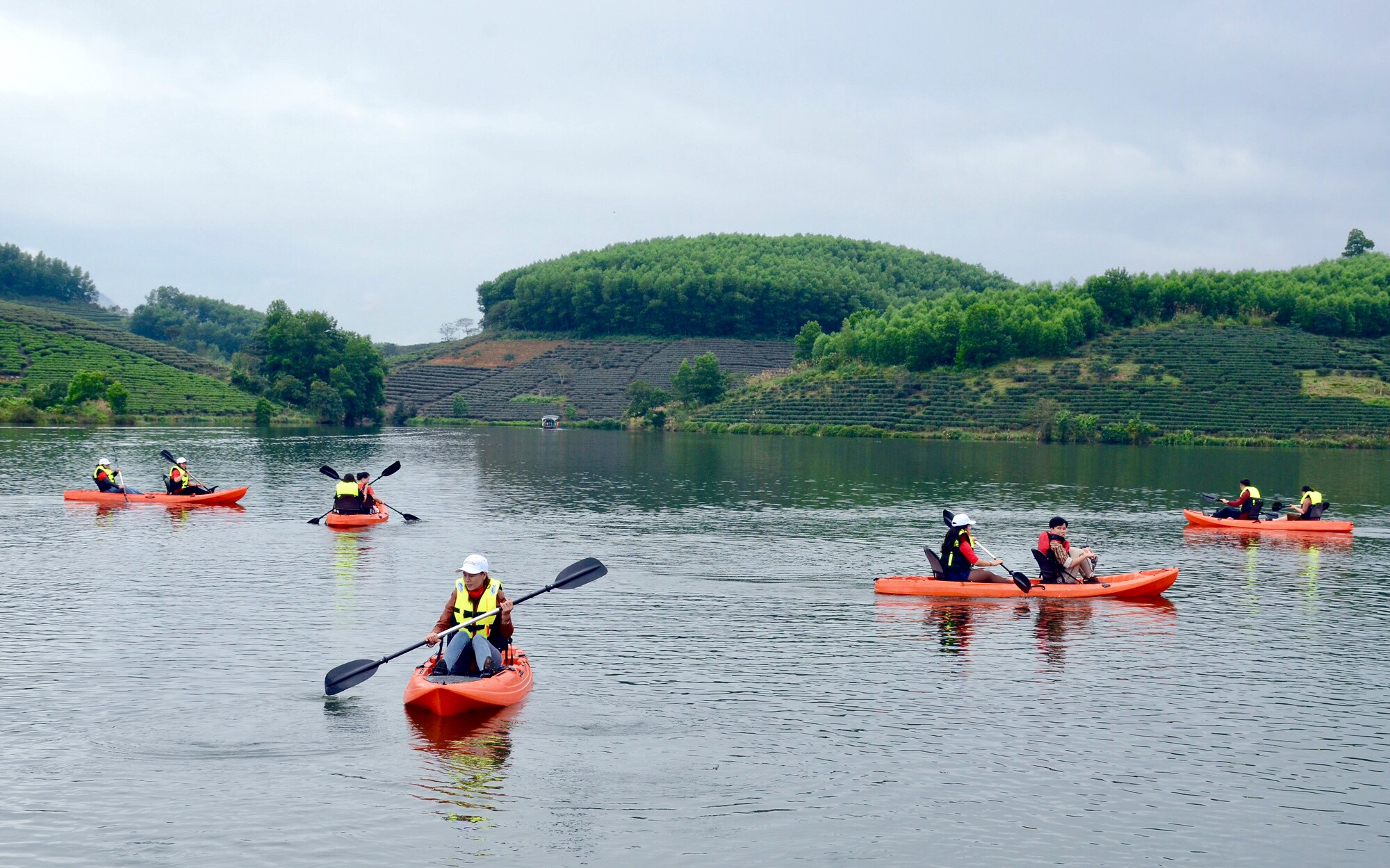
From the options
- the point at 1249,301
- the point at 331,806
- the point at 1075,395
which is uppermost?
the point at 1249,301

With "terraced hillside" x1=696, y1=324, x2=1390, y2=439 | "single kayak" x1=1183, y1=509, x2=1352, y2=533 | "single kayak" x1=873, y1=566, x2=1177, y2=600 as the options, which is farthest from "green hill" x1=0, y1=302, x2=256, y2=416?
"single kayak" x1=873, y1=566, x2=1177, y2=600

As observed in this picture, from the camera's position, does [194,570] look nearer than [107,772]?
No

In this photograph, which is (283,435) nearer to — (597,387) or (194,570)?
(597,387)

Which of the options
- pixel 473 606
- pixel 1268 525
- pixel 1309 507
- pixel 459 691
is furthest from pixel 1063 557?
pixel 1309 507

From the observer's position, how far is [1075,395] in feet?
436

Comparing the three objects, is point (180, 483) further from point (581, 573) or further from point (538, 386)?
point (538, 386)

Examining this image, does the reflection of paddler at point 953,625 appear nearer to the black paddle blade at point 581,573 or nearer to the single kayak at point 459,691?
the black paddle blade at point 581,573

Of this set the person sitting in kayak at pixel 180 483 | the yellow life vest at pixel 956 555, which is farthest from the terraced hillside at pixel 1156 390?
the yellow life vest at pixel 956 555

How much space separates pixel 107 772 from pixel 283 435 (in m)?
109

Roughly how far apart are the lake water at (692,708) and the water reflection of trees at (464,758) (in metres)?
0.08

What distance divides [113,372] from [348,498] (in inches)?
4602

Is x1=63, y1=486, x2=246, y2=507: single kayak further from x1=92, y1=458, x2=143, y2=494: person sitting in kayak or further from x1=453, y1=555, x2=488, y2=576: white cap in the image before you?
x1=453, y1=555, x2=488, y2=576: white cap

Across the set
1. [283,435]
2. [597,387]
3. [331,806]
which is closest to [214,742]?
[331,806]

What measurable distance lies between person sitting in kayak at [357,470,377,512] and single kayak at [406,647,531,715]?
27979 millimetres
